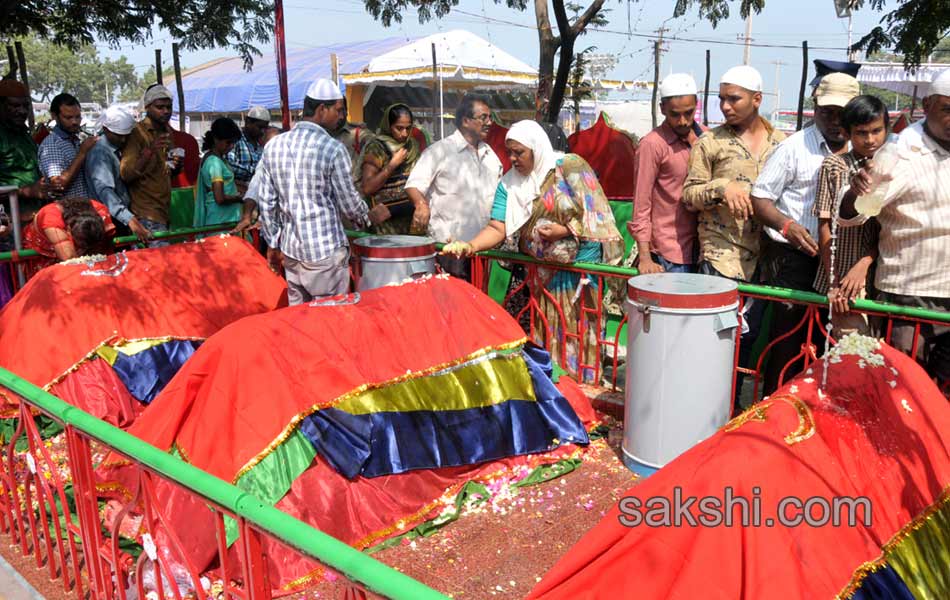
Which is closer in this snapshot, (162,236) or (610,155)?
(162,236)

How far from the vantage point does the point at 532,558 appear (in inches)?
134

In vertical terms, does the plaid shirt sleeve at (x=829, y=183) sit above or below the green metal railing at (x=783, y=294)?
above

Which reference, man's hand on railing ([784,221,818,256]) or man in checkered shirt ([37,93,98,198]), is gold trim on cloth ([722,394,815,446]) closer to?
man's hand on railing ([784,221,818,256])

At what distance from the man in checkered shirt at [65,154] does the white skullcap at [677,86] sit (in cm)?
416

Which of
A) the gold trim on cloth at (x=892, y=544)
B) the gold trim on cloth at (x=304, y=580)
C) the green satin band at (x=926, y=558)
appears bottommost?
the gold trim on cloth at (x=304, y=580)

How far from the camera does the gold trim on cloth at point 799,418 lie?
2.34 m

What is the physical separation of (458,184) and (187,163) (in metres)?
6.01

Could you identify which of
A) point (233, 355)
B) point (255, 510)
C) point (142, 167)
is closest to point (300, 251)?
point (233, 355)

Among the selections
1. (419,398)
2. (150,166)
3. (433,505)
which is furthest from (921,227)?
(150,166)

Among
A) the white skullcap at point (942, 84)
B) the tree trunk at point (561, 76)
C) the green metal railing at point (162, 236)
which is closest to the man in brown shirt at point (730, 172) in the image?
the white skullcap at point (942, 84)

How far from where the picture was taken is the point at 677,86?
4.40 m

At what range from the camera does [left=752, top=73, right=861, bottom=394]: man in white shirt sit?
395cm

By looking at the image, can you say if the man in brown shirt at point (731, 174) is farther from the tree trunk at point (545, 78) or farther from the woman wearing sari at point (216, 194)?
the tree trunk at point (545, 78)

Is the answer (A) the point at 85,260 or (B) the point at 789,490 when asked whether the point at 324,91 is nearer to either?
(A) the point at 85,260
